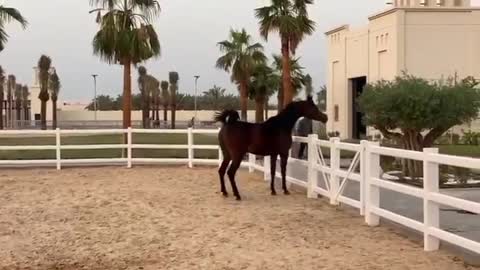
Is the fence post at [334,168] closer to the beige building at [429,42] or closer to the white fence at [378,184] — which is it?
the white fence at [378,184]

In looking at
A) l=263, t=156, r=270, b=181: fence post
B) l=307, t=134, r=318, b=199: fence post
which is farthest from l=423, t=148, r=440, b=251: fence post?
l=263, t=156, r=270, b=181: fence post

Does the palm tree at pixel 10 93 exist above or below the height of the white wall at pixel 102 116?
above

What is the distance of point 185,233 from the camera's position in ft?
31.9

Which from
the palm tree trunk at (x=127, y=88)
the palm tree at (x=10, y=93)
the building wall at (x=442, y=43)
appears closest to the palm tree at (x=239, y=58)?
the building wall at (x=442, y=43)

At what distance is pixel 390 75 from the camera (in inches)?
1597

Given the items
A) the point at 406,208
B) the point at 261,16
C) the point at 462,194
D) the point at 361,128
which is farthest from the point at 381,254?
the point at 361,128

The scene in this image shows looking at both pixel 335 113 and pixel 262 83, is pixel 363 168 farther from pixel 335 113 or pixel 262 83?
pixel 335 113

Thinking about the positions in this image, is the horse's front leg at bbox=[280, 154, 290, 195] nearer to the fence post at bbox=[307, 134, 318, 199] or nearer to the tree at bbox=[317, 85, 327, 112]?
the fence post at bbox=[307, 134, 318, 199]

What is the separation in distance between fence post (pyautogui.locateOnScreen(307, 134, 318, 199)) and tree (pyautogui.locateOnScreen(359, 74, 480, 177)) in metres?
8.05

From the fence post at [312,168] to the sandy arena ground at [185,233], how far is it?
0.99 ft

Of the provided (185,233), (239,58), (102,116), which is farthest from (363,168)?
(102,116)

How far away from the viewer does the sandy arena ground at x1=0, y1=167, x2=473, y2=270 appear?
807cm

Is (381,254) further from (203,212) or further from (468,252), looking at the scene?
(203,212)

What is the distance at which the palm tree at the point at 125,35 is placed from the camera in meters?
23.8
